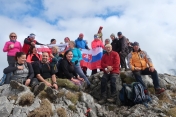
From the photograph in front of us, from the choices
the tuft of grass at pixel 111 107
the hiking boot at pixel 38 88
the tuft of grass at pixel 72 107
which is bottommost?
the tuft of grass at pixel 111 107

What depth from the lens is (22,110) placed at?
9.55 metres

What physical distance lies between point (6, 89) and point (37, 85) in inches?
64.1

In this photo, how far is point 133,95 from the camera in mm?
12469

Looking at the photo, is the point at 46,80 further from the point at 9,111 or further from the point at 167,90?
the point at 167,90

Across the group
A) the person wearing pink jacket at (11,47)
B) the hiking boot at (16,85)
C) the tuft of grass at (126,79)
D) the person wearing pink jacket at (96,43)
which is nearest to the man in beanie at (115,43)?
the person wearing pink jacket at (96,43)

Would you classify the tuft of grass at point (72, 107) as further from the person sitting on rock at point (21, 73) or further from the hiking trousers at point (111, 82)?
the hiking trousers at point (111, 82)

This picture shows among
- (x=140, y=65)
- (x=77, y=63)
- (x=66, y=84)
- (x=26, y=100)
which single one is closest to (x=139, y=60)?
(x=140, y=65)

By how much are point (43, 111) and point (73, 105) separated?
2134 millimetres

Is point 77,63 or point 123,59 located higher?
point 123,59

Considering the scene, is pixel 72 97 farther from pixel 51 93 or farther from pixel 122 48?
pixel 122 48

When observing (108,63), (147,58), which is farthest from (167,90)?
(108,63)

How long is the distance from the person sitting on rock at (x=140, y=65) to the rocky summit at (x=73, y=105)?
0.76 m

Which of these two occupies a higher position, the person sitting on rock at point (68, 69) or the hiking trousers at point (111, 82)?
the person sitting on rock at point (68, 69)

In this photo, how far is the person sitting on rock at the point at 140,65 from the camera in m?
14.0
